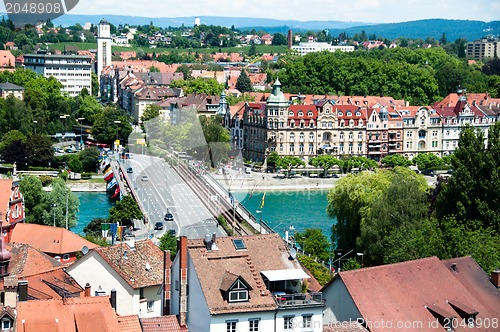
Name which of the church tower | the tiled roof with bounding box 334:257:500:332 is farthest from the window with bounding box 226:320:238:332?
the church tower

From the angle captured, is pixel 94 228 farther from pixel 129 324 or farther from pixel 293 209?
pixel 129 324

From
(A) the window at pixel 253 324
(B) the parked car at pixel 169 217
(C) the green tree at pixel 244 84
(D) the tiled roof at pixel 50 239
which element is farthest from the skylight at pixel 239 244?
(C) the green tree at pixel 244 84

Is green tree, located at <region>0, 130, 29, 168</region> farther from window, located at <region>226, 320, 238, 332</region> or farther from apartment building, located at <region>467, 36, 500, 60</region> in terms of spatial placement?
apartment building, located at <region>467, 36, 500, 60</region>

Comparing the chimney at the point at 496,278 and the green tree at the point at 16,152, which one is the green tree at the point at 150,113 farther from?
the chimney at the point at 496,278

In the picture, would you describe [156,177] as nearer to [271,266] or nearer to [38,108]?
[38,108]

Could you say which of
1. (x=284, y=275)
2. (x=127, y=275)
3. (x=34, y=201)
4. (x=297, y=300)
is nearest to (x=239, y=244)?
(x=284, y=275)

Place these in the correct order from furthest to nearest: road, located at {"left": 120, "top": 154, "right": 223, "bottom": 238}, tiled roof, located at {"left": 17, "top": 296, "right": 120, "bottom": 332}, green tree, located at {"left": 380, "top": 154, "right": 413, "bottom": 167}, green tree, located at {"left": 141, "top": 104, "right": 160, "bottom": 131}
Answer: green tree, located at {"left": 141, "top": 104, "right": 160, "bottom": 131} < green tree, located at {"left": 380, "top": 154, "right": 413, "bottom": 167} < road, located at {"left": 120, "top": 154, "right": 223, "bottom": 238} < tiled roof, located at {"left": 17, "top": 296, "right": 120, "bottom": 332}

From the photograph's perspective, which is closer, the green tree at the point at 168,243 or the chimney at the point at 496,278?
the chimney at the point at 496,278
